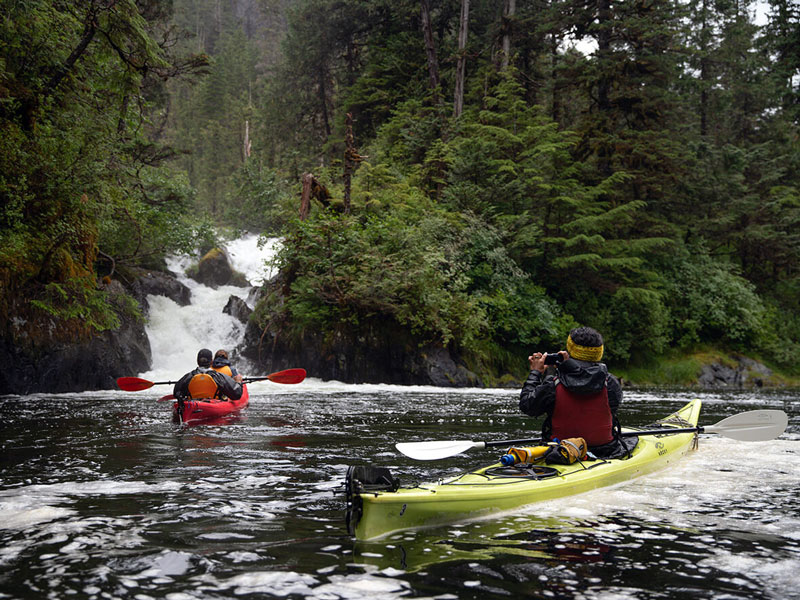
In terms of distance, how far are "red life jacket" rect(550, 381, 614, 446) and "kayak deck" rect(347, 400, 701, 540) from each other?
0.26m

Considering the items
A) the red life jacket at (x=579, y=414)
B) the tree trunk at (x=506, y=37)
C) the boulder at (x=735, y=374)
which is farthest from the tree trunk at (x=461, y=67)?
the red life jacket at (x=579, y=414)

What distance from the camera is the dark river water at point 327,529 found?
9.37 feet

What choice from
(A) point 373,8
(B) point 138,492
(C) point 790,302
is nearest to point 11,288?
(B) point 138,492

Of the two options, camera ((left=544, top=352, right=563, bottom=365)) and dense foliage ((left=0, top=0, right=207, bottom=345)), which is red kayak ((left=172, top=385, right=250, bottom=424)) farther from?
camera ((left=544, top=352, right=563, bottom=365))

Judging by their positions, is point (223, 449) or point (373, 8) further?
point (373, 8)

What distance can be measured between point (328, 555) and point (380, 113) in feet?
85.1

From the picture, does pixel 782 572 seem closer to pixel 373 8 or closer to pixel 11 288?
pixel 11 288

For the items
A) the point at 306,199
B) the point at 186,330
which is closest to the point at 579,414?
the point at 306,199

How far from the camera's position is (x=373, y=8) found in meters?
26.9

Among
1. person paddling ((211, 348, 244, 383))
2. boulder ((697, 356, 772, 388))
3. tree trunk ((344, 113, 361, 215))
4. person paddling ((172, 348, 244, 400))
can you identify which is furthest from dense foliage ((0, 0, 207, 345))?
boulder ((697, 356, 772, 388))

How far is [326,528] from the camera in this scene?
150 inches

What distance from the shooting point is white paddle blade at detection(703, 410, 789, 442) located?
6219 millimetres

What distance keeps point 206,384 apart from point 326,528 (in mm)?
5816

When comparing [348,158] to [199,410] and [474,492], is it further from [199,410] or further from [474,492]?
[474,492]
